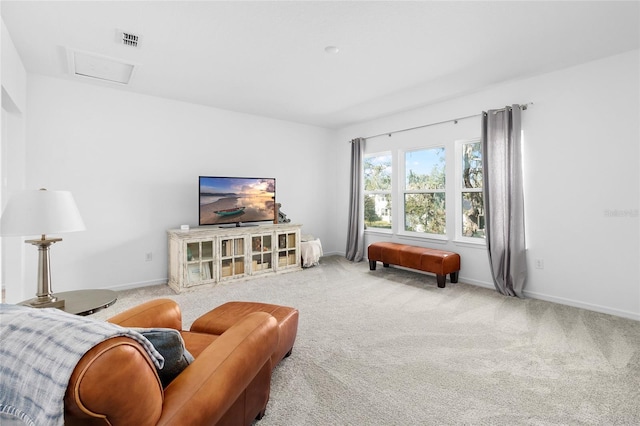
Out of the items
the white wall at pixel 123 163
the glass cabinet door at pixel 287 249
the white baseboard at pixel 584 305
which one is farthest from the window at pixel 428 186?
the white wall at pixel 123 163

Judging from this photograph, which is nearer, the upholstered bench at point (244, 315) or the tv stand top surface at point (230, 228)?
the upholstered bench at point (244, 315)

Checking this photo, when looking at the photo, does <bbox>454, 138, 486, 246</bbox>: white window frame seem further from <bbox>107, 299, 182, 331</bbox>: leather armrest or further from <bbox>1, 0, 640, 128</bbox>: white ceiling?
<bbox>107, 299, 182, 331</bbox>: leather armrest

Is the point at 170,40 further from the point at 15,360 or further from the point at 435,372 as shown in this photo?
the point at 435,372

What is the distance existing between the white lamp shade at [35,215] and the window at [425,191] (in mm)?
4400

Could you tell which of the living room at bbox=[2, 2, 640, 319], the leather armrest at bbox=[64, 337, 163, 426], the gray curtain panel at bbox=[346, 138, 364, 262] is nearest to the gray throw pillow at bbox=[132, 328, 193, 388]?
the leather armrest at bbox=[64, 337, 163, 426]

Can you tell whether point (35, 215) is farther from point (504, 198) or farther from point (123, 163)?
point (504, 198)

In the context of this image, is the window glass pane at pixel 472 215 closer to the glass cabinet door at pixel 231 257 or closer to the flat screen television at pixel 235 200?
the flat screen television at pixel 235 200

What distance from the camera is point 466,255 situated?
4305mm

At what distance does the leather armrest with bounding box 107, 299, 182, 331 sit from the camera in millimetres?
1634

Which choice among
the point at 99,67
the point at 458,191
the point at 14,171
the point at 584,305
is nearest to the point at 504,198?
the point at 458,191

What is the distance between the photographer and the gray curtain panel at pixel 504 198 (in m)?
3.66

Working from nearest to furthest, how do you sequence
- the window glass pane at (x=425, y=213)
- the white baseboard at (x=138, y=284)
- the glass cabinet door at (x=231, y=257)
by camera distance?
the white baseboard at (x=138, y=284) → the glass cabinet door at (x=231, y=257) → the window glass pane at (x=425, y=213)

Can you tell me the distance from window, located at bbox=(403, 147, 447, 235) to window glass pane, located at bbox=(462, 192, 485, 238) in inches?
11.3

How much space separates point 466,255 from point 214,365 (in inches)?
157
